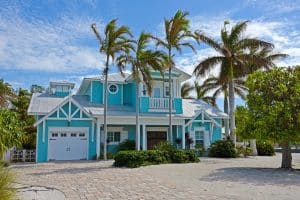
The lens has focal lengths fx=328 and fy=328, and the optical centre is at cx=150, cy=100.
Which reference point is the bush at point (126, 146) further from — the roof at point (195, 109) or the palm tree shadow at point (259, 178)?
the palm tree shadow at point (259, 178)

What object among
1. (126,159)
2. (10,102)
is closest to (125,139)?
(126,159)

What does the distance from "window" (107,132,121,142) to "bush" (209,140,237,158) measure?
283 inches

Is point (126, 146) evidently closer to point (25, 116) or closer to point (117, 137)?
point (117, 137)

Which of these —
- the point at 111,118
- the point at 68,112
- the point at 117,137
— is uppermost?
the point at 68,112

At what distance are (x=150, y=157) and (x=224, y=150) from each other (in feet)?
27.3

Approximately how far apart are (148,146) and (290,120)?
13.2m

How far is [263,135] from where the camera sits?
50.7ft

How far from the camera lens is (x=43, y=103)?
24.0 metres

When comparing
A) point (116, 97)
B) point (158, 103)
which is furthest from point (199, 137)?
point (116, 97)

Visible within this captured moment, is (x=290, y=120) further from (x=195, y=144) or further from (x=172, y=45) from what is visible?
(x=195, y=144)

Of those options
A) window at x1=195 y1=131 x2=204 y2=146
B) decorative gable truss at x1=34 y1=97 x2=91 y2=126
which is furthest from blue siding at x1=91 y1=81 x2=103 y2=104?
window at x1=195 y1=131 x2=204 y2=146

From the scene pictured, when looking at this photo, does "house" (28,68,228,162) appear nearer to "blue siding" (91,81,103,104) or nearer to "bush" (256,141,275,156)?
"blue siding" (91,81,103,104)

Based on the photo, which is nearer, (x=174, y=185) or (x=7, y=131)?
(x=7, y=131)

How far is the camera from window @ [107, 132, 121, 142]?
24.7 metres
